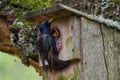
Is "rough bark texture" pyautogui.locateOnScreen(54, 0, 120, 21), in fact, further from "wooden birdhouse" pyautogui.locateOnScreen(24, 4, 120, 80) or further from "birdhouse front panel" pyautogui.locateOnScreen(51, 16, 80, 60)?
"birdhouse front panel" pyautogui.locateOnScreen(51, 16, 80, 60)

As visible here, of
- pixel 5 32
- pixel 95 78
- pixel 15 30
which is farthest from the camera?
pixel 5 32

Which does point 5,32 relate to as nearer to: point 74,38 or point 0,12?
point 0,12

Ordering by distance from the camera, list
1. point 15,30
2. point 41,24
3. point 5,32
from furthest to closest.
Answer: point 5,32
point 15,30
point 41,24

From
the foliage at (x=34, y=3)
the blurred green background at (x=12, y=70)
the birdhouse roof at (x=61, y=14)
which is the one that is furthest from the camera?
the blurred green background at (x=12, y=70)

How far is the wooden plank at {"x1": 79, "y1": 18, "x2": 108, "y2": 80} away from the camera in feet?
6.41

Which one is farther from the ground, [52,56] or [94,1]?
[94,1]

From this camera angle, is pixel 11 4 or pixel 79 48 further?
pixel 11 4

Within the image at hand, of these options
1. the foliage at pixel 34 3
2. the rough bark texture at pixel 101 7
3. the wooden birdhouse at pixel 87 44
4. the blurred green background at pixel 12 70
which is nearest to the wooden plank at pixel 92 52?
the wooden birdhouse at pixel 87 44

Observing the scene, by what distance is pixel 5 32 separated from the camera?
2742mm

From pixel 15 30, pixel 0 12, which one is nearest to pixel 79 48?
pixel 15 30

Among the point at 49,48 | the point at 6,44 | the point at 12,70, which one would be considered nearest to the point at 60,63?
the point at 49,48

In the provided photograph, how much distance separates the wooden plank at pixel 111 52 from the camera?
78.3 inches

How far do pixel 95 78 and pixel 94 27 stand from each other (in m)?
0.24

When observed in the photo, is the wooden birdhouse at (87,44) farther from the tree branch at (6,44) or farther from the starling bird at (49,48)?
the tree branch at (6,44)
